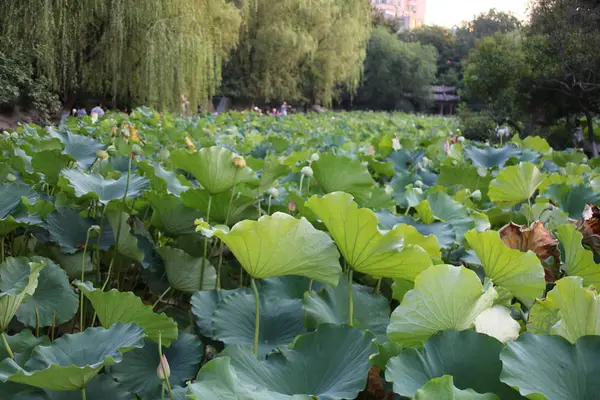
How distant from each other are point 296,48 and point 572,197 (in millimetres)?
15971

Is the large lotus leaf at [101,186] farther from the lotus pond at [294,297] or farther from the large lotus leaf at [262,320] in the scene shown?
the large lotus leaf at [262,320]

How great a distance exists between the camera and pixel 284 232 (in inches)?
21.0

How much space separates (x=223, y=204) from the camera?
89 centimetres

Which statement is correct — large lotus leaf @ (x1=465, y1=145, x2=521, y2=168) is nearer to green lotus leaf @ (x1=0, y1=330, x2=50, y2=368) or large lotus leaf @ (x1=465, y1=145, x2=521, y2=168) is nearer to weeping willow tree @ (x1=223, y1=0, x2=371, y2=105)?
green lotus leaf @ (x1=0, y1=330, x2=50, y2=368)

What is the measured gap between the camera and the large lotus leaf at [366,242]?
0.56 metres

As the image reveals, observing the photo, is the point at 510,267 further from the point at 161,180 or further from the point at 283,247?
the point at 161,180

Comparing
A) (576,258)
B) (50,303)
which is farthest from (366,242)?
(50,303)

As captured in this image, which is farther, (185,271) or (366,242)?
(185,271)

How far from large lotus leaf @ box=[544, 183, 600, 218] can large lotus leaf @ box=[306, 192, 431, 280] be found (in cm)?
70

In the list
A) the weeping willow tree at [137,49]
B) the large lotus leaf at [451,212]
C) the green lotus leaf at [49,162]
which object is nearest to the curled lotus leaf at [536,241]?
the large lotus leaf at [451,212]

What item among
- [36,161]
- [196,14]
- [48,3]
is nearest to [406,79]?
[196,14]

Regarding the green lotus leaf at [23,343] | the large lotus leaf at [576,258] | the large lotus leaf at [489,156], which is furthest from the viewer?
the large lotus leaf at [489,156]

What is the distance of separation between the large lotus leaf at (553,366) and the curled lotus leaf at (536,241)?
1.06 ft

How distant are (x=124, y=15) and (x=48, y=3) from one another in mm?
1486
